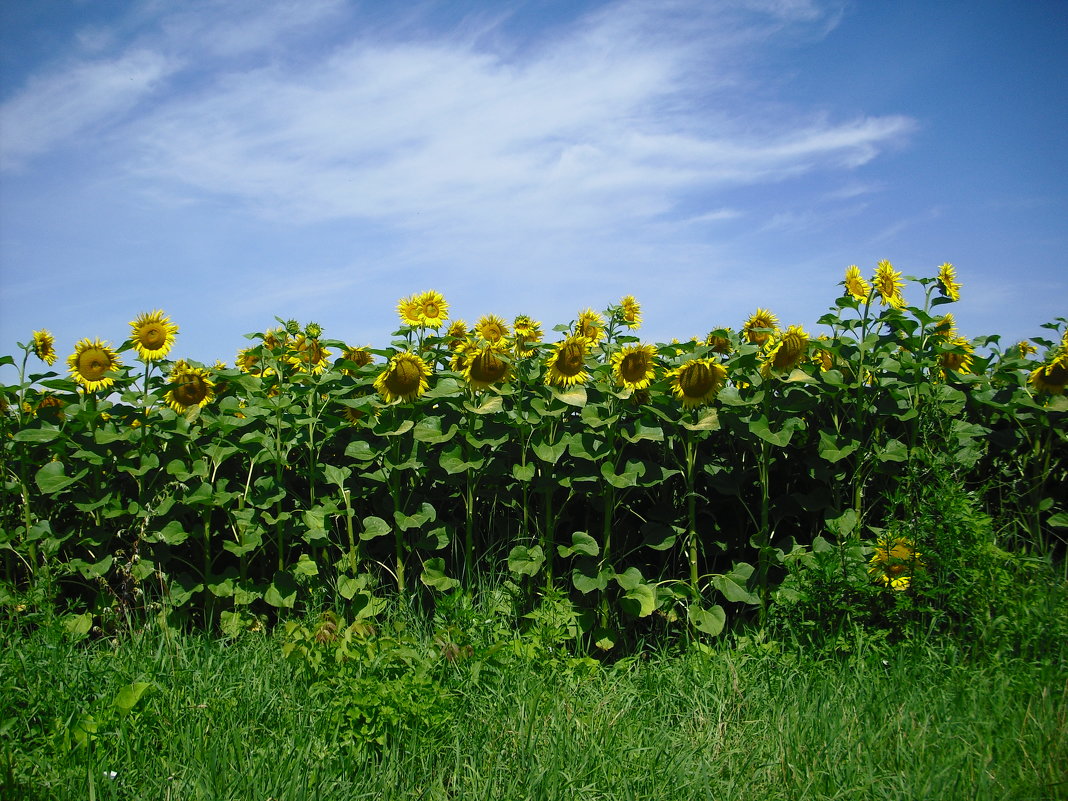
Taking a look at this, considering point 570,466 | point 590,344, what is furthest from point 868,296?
point 570,466

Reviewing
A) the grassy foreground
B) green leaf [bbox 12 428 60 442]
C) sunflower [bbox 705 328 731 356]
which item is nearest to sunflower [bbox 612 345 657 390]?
sunflower [bbox 705 328 731 356]

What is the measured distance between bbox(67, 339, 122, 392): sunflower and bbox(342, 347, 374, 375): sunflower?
1162 mm

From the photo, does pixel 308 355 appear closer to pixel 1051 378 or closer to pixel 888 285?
pixel 888 285

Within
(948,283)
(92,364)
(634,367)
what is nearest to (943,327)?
(948,283)

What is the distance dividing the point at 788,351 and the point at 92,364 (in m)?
3.37

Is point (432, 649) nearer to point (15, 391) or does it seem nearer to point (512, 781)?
point (512, 781)

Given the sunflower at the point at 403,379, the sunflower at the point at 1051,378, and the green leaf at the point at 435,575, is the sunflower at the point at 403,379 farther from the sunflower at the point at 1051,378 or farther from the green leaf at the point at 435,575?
the sunflower at the point at 1051,378

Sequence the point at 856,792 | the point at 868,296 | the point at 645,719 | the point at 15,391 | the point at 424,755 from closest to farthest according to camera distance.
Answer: the point at 856,792 < the point at 424,755 < the point at 645,719 < the point at 868,296 < the point at 15,391

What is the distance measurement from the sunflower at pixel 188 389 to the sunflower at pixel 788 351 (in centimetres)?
271

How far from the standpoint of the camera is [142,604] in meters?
3.93

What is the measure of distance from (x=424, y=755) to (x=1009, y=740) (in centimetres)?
189

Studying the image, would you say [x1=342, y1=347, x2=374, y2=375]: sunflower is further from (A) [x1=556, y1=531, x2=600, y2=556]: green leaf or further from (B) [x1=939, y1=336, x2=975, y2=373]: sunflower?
(B) [x1=939, y1=336, x2=975, y2=373]: sunflower

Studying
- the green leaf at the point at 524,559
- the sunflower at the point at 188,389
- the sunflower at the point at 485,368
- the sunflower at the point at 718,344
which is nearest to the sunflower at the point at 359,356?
the sunflower at the point at 485,368

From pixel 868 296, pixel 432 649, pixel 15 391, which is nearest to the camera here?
pixel 432 649
